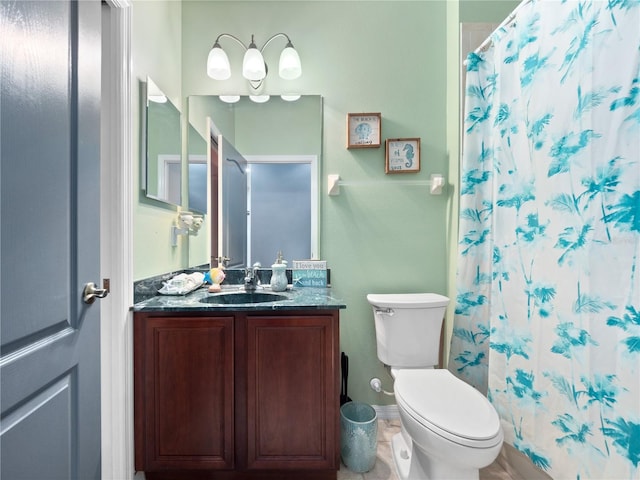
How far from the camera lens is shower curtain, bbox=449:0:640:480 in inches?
33.4

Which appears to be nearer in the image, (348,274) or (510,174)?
(510,174)

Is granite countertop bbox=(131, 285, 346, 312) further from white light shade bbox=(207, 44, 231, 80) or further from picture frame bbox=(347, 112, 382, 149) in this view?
white light shade bbox=(207, 44, 231, 80)

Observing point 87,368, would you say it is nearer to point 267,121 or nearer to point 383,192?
point 267,121

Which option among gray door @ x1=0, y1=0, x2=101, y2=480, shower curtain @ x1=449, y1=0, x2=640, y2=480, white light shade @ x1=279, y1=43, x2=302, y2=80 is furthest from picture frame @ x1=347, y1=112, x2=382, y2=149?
gray door @ x1=0, y1=0, x2=101, y2=480

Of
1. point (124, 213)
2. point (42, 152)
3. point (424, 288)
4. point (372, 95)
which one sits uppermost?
point (372, 95)

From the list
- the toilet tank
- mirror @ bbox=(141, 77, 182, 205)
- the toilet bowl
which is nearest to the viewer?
the toilet bowl

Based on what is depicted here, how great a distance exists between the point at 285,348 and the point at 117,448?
0.80 metres

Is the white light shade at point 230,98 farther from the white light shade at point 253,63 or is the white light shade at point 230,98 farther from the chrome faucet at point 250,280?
the chrome faucet at point 250,280

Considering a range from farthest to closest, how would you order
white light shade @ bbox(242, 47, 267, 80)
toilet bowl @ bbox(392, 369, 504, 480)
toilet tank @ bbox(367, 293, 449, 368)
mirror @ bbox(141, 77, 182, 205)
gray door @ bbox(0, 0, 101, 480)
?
white light shade @ bbox(242, 47, 267, 80), toilet tank @ bbox(367, 293, 449, 368), mirror @ bbox(141, 77, 182, 205), toilet bowl @ bbox(392, 369, 504, 480), gray door @ bbox(0, 0, 101, 480)

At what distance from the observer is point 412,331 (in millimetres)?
1677

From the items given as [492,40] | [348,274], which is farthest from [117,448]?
[492,40]

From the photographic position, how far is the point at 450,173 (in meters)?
1.89

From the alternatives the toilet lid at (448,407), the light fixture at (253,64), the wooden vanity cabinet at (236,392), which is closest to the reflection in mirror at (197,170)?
the light fixture at (253,64)

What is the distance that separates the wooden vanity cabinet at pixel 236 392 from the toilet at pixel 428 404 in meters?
0.36
